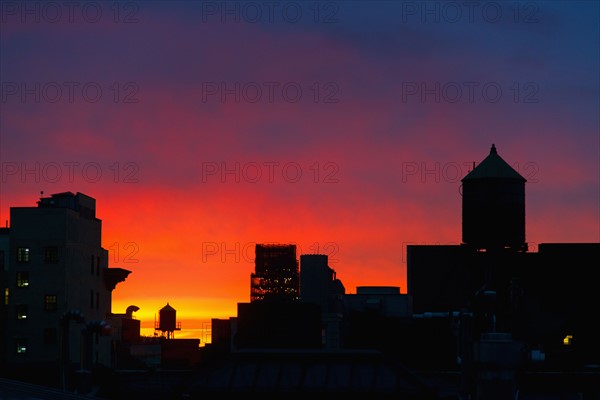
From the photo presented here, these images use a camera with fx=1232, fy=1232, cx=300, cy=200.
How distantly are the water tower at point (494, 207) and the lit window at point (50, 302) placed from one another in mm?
45070

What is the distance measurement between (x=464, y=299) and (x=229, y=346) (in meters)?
31.3

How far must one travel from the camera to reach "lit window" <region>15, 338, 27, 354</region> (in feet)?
439

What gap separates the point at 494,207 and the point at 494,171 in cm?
430

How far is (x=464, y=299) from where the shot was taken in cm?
16025

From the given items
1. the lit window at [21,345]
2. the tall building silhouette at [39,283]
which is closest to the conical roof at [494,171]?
the tall building silhouette at [39,283]

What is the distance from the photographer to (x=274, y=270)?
196m

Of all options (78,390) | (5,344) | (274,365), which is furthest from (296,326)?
(274,365)

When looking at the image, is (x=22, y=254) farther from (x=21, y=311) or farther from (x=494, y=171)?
(x=494, y=171)

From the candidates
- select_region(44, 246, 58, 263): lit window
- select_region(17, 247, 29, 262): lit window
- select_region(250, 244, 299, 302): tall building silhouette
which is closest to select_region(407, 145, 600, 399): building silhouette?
select_region(250, 244, 299, 302): tall building silhouette

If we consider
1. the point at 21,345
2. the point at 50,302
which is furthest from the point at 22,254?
the point at 21,345

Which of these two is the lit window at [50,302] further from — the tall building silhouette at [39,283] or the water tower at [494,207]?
the water tower at [494,207]

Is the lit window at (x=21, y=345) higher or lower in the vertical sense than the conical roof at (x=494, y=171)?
lower

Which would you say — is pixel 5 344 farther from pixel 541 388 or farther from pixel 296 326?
pixel 541 388

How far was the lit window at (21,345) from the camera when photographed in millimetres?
133750
